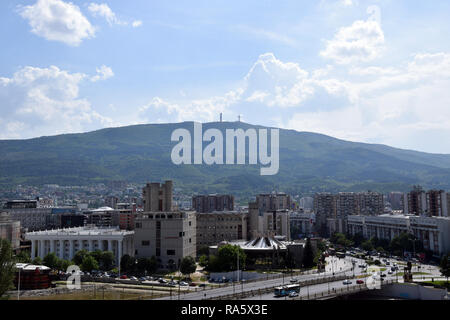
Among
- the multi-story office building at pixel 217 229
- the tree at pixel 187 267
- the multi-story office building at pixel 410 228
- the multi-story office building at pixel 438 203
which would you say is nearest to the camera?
the tree at pixel 187 267

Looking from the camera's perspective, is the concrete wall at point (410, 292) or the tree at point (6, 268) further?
the concrete wall at point (410, 292)

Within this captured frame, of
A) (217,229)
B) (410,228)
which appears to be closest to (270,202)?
(217,229)

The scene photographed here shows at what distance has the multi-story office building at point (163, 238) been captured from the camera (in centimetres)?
4969

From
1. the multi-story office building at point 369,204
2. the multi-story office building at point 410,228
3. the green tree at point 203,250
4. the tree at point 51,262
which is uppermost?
the multi-story office building at point 369,204

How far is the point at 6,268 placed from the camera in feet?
96.9

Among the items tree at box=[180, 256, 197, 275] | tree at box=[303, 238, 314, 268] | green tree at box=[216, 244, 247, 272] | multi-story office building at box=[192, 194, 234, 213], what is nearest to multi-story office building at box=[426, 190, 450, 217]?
tree at box=[303, 238, 314, 268]

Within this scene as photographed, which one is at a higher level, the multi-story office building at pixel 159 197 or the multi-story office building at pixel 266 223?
the multi-story office building at pixel 159 197

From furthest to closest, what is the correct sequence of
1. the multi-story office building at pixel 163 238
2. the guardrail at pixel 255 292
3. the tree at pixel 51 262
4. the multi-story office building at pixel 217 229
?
the multi-story office building at pixel 217 229 < the multi-story office building at pixel 163 238 < the tree at pixel 51 262 < the guardrail at pixel 255 292

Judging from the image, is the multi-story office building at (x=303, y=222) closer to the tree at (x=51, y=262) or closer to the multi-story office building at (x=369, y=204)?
the multi-story office building at (x=369, y=204)

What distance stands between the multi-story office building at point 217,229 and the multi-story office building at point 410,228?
25782 mm

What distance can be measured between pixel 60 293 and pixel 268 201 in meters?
72.2

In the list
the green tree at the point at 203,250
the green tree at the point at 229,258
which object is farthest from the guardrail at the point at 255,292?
the green tree at the point at 203,250
